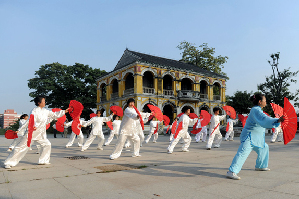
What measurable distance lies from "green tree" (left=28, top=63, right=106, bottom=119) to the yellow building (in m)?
2.38

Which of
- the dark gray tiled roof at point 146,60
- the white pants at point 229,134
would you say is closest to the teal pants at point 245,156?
the white pants at point 229,134

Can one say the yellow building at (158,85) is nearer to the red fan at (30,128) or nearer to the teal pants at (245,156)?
the red fan at (30,128)

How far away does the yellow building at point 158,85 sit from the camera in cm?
2567

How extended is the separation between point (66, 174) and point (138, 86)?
67.1 ft

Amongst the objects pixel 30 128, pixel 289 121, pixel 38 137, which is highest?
pixel 289 121

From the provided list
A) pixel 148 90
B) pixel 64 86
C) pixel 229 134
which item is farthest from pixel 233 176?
pixel 64 86

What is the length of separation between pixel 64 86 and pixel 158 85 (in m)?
13.5

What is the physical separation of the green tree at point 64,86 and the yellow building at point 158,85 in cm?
238

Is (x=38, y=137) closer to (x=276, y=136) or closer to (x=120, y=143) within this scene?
(x=120, y=143)

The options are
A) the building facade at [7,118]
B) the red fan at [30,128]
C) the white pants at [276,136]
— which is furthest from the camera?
the building facade at [7,118]

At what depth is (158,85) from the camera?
2667cm

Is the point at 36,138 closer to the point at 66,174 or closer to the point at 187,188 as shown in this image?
the point at 66,174

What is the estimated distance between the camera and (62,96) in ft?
105

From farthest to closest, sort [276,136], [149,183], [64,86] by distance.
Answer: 1. [64,86]
2. [276,136]
3. [149,183]
